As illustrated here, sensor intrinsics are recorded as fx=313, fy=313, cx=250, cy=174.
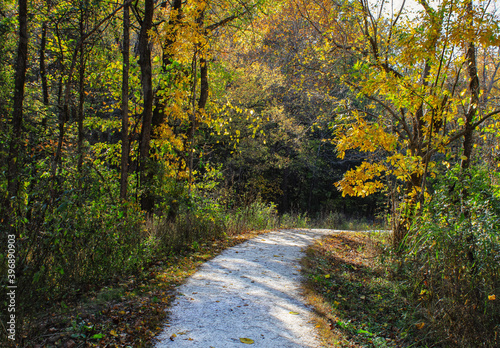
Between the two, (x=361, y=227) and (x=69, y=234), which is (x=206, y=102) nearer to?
(x=69, y=234)

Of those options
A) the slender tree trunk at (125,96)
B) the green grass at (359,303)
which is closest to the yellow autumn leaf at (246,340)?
the green grass at (359,303)

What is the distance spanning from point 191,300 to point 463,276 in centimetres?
302

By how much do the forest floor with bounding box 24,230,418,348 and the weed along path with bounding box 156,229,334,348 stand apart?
3cm

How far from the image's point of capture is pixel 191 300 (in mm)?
3881

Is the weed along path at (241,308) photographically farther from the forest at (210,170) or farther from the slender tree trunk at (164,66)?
the slender tree trunk at (164,66)

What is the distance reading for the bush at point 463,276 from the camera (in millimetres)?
2949

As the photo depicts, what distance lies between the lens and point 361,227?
17.6 metres

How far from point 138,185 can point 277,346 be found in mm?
4492

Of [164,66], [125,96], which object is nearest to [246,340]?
[125,96]

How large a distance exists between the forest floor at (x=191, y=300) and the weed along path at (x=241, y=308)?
32 millimetres

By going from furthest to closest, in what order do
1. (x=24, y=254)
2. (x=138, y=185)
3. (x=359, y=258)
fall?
1. (x=359, y=258)
2. (x=138, y=185)
3. (x=24, y=254)

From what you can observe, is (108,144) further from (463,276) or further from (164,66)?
(463,276)

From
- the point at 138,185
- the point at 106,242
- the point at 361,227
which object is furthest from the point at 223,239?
the point at 361,227

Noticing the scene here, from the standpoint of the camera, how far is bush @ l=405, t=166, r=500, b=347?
2.95 metres
